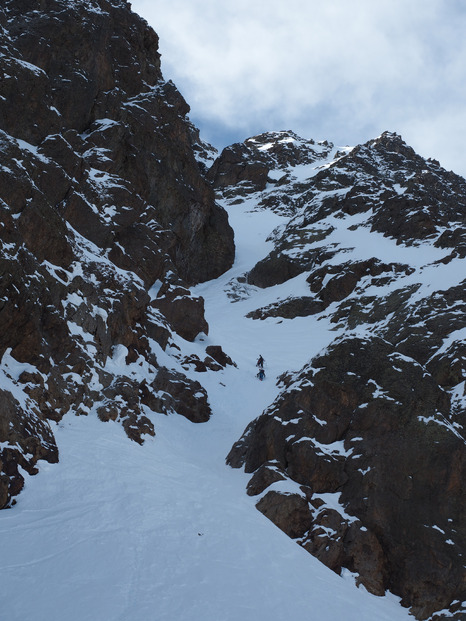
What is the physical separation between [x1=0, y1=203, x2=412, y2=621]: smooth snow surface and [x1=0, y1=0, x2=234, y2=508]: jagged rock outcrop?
1032 mm

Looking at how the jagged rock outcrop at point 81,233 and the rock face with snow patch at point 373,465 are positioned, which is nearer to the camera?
the rock face with snow patch at point 373,465

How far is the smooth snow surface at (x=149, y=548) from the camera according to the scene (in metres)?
7.63

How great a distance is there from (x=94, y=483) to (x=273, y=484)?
481cm

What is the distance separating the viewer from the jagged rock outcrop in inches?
581

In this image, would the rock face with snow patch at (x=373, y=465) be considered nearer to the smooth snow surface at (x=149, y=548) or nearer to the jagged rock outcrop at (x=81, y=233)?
the smooth snow surface at (x=149, y=548)

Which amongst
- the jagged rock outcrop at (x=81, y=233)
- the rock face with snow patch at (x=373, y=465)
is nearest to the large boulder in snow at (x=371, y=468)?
the rock face with snow patch at (x=373, y=465)

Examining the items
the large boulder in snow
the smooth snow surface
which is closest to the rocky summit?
the large boulder in snow

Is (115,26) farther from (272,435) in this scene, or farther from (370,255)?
(272,435)

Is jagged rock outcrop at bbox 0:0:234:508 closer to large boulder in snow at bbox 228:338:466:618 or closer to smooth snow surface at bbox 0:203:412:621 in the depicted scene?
smooth snow surface at bbox 0:203:412:621

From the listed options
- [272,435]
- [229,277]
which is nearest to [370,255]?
[229,277]

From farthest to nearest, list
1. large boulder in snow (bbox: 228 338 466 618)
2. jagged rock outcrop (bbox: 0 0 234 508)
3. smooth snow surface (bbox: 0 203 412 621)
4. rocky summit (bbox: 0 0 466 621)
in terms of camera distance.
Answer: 1. jagged rock outcrop (bbox: 0 0 234 508)
2. rocky summit (bbox: 0 0 466 621)
3. large boulder in snow (bbox: 228 338 466 618)
4. smooth snow surface (bbox: 0 203 412 621)

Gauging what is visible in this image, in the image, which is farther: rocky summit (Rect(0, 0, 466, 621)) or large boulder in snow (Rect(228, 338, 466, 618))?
rocky summit (Rect(0, 0, 466, 621))

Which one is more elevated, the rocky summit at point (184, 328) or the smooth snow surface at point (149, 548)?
the rocky summit at point (184, 328)

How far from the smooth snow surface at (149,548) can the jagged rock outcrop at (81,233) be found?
3.39ft
